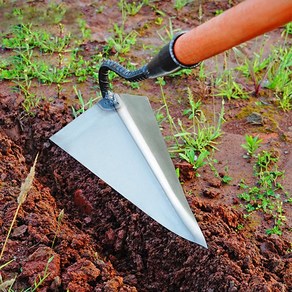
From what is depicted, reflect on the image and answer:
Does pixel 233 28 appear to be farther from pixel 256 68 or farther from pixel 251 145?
pixel 256 68

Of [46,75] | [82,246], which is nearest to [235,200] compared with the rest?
[82,246]

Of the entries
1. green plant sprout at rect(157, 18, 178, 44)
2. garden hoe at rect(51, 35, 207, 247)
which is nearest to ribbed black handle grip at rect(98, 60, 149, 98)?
garden hoe at rect(51, 35, 207, 247)

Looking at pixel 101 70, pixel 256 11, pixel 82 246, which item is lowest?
pixel 82 246

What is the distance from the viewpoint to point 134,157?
2355 millimetres

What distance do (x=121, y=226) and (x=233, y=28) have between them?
0.94m

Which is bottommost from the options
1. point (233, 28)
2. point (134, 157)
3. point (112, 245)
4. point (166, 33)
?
point (166, 33)

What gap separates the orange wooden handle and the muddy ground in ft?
2.31

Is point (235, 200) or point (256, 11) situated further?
point (235, 200)

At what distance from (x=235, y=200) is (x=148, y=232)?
1.46 feet

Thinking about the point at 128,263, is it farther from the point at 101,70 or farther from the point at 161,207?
the point at 101,70

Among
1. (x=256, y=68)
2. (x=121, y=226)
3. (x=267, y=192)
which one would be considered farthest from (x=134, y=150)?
(x=256, y=68)

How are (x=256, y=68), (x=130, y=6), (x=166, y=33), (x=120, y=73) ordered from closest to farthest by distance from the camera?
(x=120, y=73) < (x=256, y=68) < (x=166, y=33) < (x=130, y=6)

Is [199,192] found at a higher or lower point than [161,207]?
lower

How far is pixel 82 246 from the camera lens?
2.26 meters
